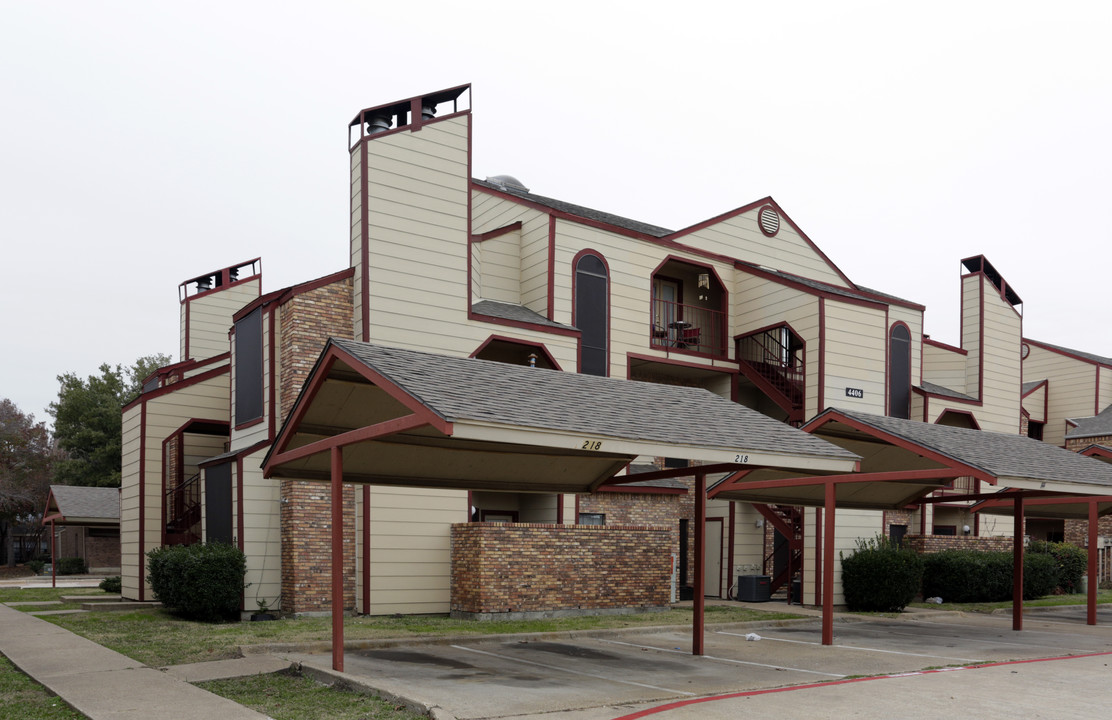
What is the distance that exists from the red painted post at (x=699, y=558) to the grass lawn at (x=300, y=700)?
5427 millimetres

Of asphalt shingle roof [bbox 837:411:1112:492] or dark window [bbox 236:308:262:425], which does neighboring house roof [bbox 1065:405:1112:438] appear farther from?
dark window [bbox 236:308:262:425]

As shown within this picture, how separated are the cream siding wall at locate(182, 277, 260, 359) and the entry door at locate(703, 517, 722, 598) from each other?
15.4 m

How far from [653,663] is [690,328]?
14.5 meters

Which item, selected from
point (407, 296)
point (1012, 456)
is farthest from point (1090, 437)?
point (407, 296)

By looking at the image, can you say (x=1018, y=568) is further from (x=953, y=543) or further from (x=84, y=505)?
(x=84, y=505)

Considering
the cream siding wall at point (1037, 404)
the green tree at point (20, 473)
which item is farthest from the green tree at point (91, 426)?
the cream siding wall at point (1037, 404)

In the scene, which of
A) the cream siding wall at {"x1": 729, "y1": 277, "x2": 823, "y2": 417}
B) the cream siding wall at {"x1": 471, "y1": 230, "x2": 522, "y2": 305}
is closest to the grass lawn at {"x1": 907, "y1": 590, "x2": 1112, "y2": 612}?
the cream siding wall at {"x1": 729, "y1": 277, "x2": 823, "y2": 417}

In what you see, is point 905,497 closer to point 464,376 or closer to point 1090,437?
point 464,376

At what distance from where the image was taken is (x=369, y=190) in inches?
769

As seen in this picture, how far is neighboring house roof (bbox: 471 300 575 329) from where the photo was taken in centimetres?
2164

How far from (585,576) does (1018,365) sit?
821 inches

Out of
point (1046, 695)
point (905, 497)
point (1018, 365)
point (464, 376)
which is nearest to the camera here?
point (1046, 695)

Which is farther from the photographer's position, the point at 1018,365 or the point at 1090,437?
the point at 1090,437

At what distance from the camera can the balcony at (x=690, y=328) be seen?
26625mm
